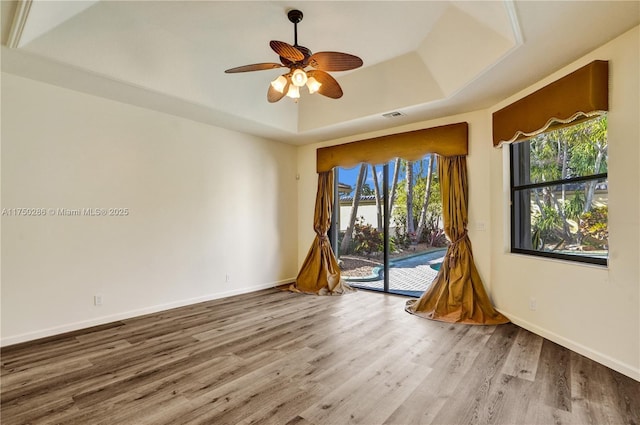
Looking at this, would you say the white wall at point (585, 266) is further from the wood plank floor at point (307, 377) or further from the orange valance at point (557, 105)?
the wood plank floor at point (307, 377)

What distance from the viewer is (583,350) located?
2748 mm

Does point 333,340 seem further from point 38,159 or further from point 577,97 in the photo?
point 38,159

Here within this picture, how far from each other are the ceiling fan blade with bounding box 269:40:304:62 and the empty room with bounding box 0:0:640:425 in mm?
24

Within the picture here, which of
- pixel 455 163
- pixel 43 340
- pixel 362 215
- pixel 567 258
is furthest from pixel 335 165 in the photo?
pixel 43 340

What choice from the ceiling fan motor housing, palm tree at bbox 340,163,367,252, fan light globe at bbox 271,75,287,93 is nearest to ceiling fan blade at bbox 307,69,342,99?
fan light globe at bbox 271,75,287,93

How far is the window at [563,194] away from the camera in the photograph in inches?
110

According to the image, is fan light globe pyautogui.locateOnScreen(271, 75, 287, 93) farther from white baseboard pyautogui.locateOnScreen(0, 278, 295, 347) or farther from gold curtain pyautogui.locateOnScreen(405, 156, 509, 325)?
white baseboard pyautogui.locateOnScreen(0, 278, 295, 347)

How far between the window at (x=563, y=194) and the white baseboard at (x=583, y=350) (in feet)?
2.48

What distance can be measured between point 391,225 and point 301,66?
9.86ft

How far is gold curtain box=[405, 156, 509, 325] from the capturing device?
3.80 meters

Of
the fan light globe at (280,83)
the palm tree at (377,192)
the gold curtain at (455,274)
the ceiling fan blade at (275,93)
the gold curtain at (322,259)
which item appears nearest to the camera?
the fan light globe at (280,83)

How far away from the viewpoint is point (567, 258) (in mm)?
3074

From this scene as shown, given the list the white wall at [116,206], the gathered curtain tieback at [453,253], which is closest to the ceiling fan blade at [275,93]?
the white wall at [116,206]

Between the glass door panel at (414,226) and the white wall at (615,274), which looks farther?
the glass door panel at (414,226)
